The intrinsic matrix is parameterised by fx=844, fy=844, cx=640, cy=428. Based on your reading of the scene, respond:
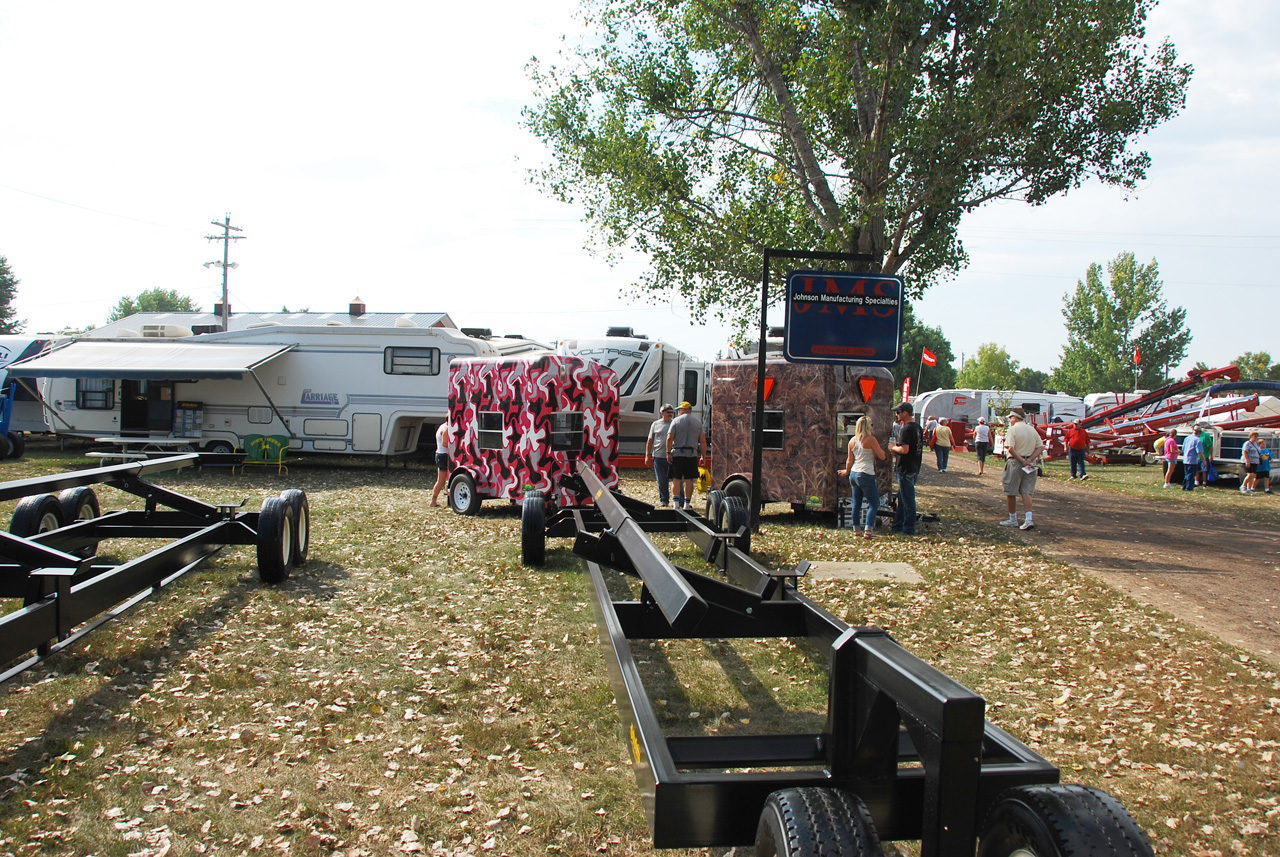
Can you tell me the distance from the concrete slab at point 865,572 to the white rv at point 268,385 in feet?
38.1

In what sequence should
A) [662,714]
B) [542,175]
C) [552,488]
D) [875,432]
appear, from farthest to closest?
[542,175]
[875,432]
[552,488]
[662,714]

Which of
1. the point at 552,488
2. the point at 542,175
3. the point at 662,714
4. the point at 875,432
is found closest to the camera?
the point at 662,714

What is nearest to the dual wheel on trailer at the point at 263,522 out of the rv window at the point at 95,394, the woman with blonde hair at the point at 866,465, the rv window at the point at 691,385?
the woman with blonde hair at the point at 866,465

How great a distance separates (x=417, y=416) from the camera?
19609 millimetres

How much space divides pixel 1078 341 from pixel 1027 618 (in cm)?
7498

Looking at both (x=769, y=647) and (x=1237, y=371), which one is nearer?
(x=769, y=647)

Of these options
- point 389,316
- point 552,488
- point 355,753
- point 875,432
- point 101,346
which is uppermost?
point 389,316

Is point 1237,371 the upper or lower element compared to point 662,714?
upper

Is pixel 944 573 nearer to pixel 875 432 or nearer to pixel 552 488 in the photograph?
pixel 875 432

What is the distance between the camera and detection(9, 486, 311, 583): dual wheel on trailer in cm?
796

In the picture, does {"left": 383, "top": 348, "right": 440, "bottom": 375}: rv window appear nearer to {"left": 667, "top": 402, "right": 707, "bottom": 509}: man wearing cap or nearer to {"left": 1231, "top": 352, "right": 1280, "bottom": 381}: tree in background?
{"left": 667, "top": 402, "right": 707, "bottom": 509}: man wearing cap

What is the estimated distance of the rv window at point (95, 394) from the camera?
21.1 metres

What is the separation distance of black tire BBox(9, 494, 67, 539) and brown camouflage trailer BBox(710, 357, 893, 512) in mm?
8867

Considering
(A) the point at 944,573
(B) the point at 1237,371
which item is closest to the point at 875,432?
(A) the point at 944,573
